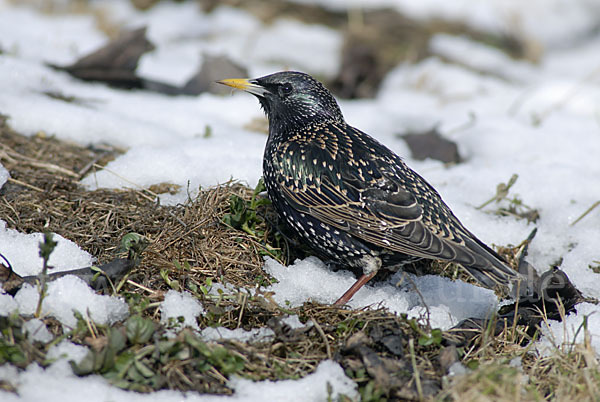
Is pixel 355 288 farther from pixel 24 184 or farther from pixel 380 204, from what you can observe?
pixel 24 184

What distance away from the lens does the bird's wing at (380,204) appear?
3271 millimetres

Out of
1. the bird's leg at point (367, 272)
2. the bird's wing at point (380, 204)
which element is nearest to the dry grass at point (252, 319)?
the bird's leg at point (367, 272)

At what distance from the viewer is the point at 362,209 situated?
3.43 m

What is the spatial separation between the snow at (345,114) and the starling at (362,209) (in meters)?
0.23

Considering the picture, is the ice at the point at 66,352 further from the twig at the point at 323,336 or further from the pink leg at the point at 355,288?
the pink leg at the point at 355,288

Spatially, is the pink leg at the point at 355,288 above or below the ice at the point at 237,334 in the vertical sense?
above

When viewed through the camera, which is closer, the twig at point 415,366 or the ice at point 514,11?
the twig at point 415,366

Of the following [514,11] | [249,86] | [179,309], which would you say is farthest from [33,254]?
[514,11]

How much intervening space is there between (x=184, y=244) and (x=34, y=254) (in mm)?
784

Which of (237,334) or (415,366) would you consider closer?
(415,366)

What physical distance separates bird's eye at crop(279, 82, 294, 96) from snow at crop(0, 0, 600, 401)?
62 cm

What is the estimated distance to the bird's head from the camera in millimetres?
4059

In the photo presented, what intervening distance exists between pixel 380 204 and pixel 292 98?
3.53 ft

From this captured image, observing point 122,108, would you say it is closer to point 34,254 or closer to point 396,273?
point 34,254
